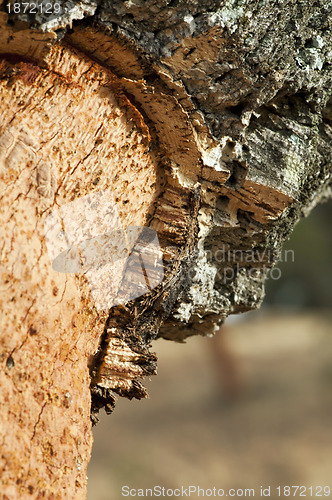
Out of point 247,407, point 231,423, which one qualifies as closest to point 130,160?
point 231,423

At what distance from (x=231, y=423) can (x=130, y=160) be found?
6006 millimetres

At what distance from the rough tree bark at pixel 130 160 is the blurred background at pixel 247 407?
13.8ft

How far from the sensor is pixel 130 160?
3.58 ft

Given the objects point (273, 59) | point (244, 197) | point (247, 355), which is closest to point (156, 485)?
point (247, 355)

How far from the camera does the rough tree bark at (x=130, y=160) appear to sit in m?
0.87

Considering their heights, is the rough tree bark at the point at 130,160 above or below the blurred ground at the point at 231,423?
below

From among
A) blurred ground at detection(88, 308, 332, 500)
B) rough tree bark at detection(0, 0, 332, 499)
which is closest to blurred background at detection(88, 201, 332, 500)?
blurred ground at detection(88, 308, 332, 500)

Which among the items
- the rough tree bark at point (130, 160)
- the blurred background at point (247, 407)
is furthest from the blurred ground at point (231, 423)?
the rough tree bark at point (130, 160)

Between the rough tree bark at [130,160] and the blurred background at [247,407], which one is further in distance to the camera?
the blurred background at [247,407]

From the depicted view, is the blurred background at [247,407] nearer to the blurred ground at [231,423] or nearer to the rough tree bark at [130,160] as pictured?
the blurred ground at [231,423]

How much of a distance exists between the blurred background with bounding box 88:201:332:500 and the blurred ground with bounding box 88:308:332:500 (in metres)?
0.01

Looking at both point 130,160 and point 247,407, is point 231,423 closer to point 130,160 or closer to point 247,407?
point 247,407

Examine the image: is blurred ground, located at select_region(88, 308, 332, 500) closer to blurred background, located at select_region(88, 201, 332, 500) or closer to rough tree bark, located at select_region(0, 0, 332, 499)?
blurred background, located at select_region(88, 201, 332, 500)

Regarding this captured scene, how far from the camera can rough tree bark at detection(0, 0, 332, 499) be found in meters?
0.87
